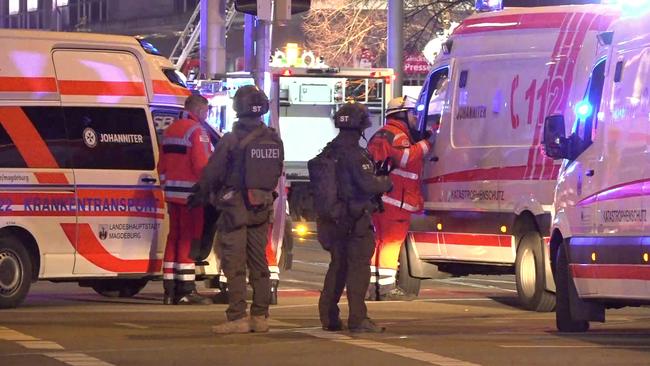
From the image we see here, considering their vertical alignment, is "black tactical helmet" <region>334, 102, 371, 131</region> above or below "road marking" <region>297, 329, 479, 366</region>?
above

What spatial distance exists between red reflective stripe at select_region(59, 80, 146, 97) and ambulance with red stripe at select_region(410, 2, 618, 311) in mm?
3009

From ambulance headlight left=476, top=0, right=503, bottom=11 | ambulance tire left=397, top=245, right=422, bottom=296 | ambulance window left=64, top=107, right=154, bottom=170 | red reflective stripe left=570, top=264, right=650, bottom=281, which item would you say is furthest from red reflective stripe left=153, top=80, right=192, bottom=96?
red reflective stripe left=570, top=264, right=650, bottom=281

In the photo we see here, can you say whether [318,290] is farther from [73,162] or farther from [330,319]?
[330,319]

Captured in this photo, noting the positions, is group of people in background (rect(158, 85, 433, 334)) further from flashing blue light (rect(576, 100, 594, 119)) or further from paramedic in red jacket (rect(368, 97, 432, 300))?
paramedic in red jacket (rect(368, 97, 432, 300))

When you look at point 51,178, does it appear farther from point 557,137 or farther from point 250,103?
point 557,137

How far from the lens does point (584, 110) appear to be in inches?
456

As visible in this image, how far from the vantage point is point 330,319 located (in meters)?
11.7

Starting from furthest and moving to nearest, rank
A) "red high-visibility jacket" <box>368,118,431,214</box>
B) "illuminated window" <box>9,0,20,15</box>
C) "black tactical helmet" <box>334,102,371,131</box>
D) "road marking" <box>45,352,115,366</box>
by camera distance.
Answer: "illuminated window" <box>9,0,20,15</box> → "red high-visibility jacket" <box>368,118,431,214</box> → "black tactical helmet" <box>334,102,371,131</box> → "road marking" <box>45,352,115,366</box>

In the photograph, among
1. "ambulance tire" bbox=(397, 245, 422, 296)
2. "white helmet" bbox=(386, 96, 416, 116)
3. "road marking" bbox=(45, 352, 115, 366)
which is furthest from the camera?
"ambulance tire" bbox=(397, 245, 422, 296)

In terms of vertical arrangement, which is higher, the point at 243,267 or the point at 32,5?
the point at 32,5

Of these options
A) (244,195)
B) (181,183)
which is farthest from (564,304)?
(181,183)

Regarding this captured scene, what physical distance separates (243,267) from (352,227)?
838mm

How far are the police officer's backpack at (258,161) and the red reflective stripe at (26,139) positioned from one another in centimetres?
281

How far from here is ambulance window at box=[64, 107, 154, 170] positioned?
1381 centimetres
